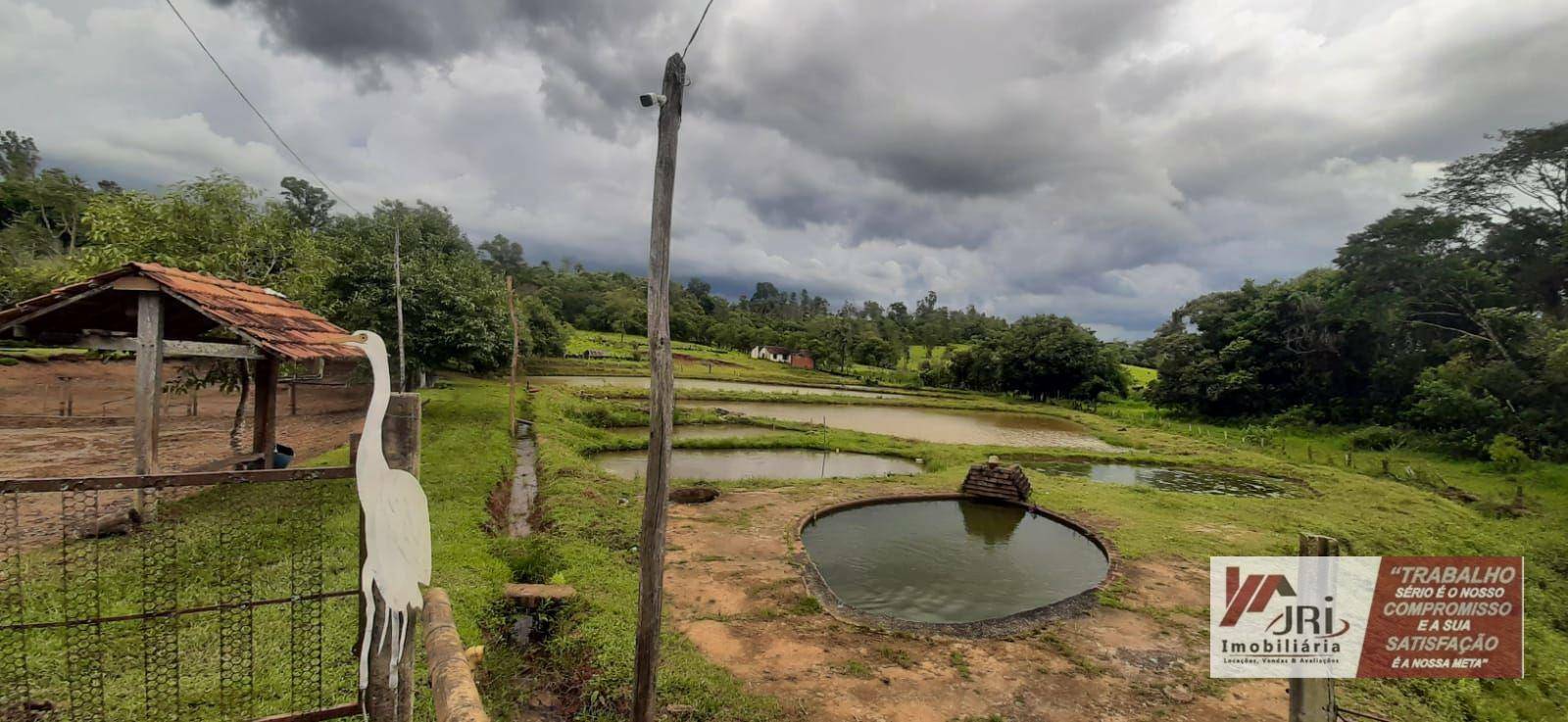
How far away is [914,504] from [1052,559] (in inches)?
129

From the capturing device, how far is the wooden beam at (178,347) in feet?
21.0

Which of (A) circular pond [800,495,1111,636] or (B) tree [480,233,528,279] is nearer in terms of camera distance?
(A) circular pond [800,495,1111,636]

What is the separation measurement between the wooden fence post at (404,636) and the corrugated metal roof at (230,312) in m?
3.69

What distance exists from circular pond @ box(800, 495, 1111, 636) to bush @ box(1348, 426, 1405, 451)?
66.4 feet

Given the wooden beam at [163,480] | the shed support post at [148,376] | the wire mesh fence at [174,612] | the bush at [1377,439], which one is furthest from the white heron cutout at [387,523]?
the bush at [1377,439]

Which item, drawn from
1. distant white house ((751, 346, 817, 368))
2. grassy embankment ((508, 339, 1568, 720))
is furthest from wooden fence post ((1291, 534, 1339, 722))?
distant white house ((751, 346, 817, 368))

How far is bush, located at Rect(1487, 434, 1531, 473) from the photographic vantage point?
52.8 ft

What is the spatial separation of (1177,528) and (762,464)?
10.0 meters

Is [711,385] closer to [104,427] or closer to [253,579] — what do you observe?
[104,427]

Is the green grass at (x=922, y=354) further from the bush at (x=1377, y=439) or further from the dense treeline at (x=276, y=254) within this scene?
the dense treeline at (x=276, y=254)

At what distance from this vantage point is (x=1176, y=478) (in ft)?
58.2

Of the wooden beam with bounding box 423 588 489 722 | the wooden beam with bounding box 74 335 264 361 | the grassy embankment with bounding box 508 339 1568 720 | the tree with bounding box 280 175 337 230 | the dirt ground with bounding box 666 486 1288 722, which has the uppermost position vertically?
the tree with bounding box 280 175 337 230

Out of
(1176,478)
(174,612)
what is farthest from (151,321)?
(1176,478)

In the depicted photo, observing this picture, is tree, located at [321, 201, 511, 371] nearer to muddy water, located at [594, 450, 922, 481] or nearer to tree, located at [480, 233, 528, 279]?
muddy water, located at [594, 450, 922, 481]
